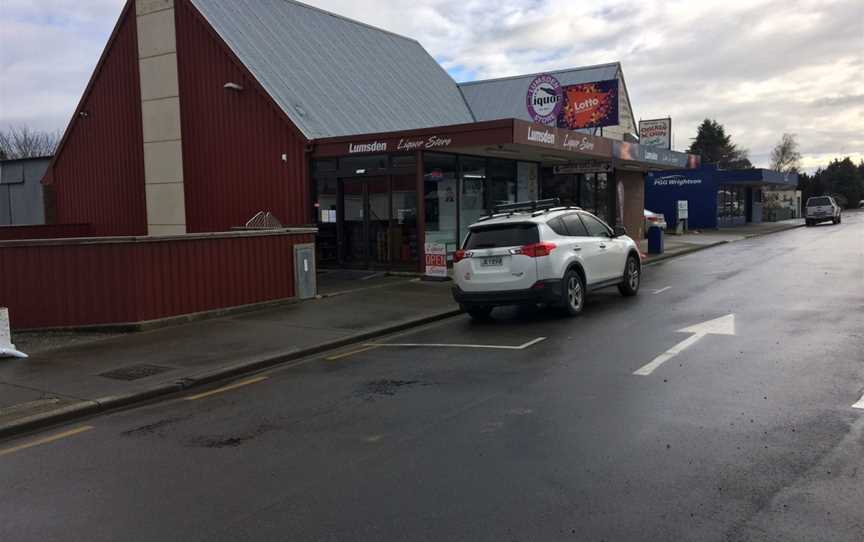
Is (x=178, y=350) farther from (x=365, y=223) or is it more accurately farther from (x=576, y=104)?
(x=576, y=104)

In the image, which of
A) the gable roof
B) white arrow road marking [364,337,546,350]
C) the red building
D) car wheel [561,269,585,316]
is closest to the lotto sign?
the red building

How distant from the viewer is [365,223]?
18.7 metres

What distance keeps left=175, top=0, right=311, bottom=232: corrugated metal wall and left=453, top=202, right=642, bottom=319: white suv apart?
328 inches

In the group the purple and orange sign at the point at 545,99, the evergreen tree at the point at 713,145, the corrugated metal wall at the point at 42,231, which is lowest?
the corrugated metal wall at the point at 42,231

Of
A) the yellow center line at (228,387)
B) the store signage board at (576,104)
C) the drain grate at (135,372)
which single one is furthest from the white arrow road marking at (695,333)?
the store signage board at (576,104)

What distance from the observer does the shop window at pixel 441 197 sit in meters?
17.8

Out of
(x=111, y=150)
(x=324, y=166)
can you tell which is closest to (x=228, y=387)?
(x=324, y=166)

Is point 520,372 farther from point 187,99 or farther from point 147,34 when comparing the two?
point 147,34

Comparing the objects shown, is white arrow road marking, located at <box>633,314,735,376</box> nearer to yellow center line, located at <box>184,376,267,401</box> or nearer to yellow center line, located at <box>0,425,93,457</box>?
yellow center line, located at <box>184,376,267,401</box>

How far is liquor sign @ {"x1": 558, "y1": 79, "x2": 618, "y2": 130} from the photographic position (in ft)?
77.5

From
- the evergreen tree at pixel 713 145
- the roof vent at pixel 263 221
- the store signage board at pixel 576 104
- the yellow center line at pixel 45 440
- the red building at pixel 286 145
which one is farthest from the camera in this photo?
the evergreen tree at pixel 713 145

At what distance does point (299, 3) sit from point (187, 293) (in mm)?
15655

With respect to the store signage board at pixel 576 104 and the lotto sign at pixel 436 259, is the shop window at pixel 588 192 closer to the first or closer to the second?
the store signage board at pixel 576 104

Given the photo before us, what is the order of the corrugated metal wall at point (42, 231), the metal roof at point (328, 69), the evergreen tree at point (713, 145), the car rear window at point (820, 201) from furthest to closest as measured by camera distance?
the evergreen tree at point (713, 145)
the car rear window at point (820, 201)
the corrugated metal wall at point (42, 231)
the metal roof at point (328, 69)
